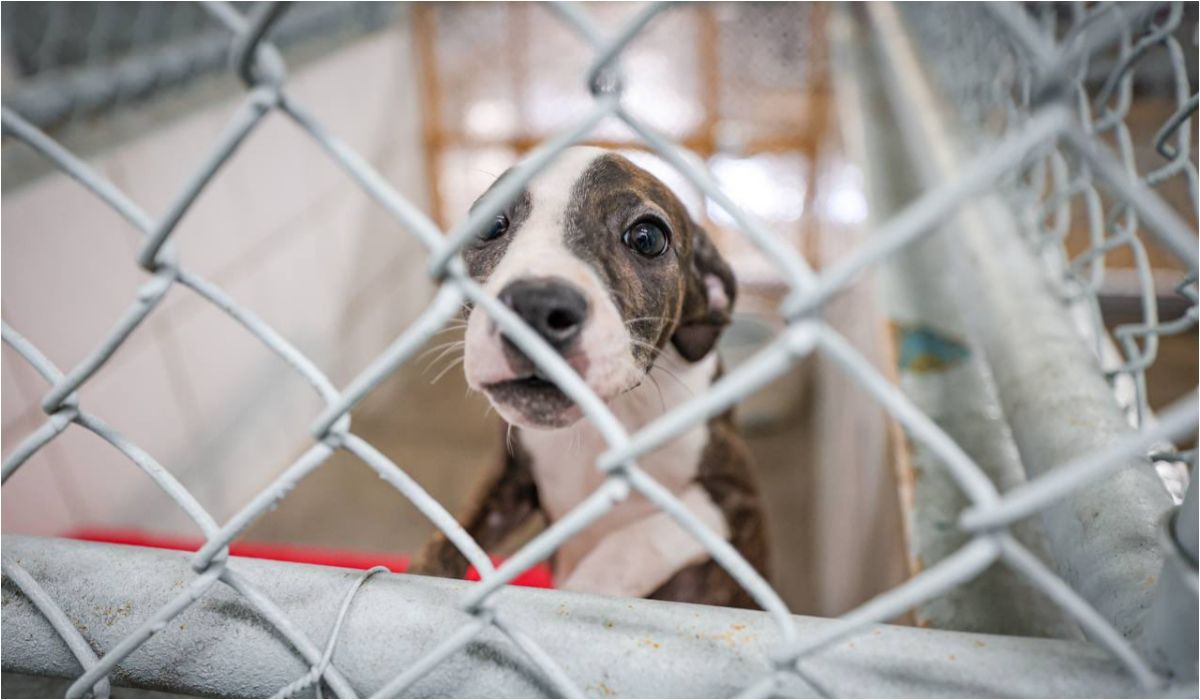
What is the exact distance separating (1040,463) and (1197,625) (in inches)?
13.1

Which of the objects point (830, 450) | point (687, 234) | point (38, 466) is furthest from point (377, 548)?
point (687, 234)

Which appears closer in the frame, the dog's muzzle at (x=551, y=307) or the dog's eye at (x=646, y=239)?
the dog's muzzle at (x=551, y=307)

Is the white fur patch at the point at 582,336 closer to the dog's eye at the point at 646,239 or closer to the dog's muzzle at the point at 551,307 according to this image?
the dog's muzzle at the point at 551,307

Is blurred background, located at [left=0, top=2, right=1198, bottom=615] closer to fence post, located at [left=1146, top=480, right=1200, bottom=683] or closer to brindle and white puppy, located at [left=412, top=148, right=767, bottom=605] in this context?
brindle and white puppy, located at [left=412, top=148, right=767, bottom=605]

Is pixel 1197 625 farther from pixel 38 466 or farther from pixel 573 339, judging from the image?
pixel 38 466

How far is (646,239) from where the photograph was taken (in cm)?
93

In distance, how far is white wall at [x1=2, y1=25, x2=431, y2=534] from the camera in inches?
67.1

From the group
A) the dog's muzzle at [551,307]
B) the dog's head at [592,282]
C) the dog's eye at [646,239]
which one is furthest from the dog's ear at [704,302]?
the dog's muzzle at [551,307]

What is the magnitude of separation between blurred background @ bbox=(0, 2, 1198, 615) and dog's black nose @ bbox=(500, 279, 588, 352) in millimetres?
209

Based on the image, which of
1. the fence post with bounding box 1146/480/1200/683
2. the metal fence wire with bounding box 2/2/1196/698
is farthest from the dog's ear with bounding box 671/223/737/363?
the fence post with bounding box 1146/480/1200/683

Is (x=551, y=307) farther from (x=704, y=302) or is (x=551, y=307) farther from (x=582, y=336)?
(x=704, y=302)

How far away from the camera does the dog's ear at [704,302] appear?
3.69ft

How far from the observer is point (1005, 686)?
0.45m

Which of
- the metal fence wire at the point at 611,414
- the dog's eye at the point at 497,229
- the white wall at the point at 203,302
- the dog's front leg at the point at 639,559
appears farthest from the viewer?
the white wall at the point at 203,302
